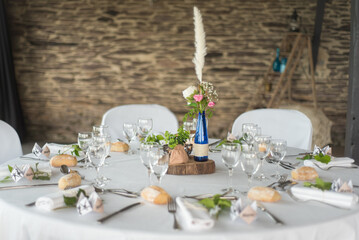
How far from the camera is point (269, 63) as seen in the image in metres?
5.29

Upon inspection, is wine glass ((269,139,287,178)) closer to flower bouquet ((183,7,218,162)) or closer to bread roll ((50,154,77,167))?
flower bouquet ((183,7,218,162))

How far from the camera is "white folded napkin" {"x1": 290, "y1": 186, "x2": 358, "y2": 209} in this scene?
47.9 inches

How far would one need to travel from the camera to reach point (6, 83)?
17.0 feet

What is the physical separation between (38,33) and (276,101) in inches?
136

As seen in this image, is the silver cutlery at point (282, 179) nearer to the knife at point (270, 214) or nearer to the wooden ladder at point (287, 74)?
the knife at point (270, 214)

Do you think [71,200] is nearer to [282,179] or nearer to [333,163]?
[282,179]

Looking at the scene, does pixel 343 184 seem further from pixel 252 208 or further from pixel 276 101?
pixel 276 101

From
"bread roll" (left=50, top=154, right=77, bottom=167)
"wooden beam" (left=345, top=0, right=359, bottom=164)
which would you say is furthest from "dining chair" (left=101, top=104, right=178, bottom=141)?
"wooden beam" (left=345, top=0, right=359, bottom=164)

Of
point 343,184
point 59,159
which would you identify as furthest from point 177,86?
point 343,184

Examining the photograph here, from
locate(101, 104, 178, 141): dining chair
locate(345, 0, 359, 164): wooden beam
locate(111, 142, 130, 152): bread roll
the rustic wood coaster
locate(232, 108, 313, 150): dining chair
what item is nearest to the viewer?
the rustic wood coaster

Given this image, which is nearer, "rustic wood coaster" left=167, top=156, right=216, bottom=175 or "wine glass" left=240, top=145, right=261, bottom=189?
"wine glass" left=240, top=145, right=261, bottom=189

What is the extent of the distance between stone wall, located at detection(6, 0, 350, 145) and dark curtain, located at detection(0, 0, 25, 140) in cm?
16

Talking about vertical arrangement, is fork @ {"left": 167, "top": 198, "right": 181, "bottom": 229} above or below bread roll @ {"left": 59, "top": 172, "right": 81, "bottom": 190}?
below

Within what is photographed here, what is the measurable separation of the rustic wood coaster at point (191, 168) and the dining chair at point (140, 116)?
3.78 feet
